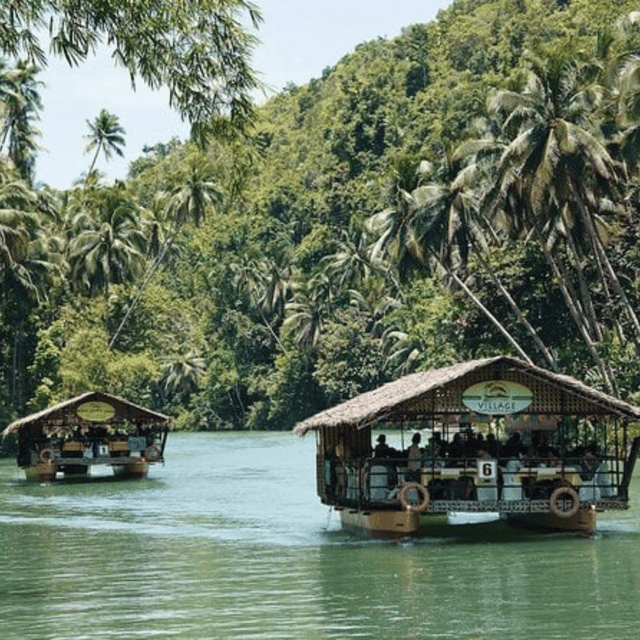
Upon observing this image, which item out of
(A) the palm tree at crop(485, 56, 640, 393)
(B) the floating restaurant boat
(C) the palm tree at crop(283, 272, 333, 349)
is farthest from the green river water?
(C) the palm tree at crop(283, 272, 333, 349)

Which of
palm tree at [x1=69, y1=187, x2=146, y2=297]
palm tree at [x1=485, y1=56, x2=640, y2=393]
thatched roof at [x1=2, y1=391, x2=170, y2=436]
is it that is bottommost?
thatched roof at [x1=2, y1=391, x2=170, y2=436]

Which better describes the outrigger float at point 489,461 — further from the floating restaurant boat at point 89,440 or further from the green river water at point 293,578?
the floating restaurant boat at point 89,440

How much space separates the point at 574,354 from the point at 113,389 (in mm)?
25042

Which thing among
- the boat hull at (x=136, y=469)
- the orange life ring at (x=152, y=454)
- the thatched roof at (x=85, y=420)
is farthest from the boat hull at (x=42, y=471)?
the orange life ring at (x=152, y=454)

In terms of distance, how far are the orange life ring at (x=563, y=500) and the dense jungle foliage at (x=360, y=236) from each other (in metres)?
7.48

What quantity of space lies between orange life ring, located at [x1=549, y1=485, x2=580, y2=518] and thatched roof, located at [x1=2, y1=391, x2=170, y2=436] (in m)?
21.4

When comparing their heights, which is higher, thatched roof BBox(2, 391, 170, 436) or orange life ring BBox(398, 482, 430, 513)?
thatched roof BBox(2, 391, 170, 436)

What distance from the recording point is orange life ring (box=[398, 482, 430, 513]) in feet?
85.4

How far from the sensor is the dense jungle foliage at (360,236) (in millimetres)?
46719

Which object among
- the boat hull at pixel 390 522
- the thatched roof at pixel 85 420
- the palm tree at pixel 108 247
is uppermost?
the palm tree at pixel 108 247

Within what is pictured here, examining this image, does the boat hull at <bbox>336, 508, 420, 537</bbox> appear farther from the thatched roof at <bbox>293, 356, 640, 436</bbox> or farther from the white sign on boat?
the white sign on boat

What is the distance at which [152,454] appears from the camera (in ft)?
161

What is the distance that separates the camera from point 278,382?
10231cm

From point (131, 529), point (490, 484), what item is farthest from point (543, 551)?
point (131, 529)
